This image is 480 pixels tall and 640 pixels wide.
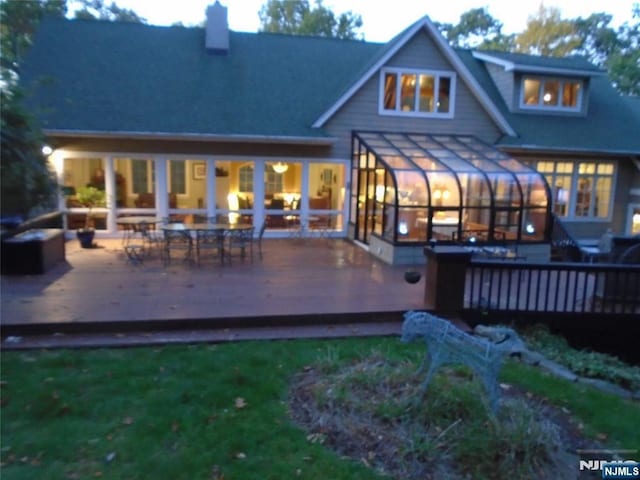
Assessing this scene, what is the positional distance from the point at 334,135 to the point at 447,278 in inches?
279

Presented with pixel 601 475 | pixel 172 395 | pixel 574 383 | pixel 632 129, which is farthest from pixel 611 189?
pixel 172 395

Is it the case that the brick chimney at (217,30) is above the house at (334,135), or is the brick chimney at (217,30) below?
above

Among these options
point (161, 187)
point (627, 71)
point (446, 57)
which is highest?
point (627, 71)

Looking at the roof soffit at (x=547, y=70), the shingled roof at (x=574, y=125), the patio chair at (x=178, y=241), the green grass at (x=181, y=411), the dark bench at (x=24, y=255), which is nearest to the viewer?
the green grass at (x=181, y=411)

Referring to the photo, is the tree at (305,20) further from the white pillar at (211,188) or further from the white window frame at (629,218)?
the white window frame at (629,218)

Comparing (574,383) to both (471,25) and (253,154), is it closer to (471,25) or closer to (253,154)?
(253,154)

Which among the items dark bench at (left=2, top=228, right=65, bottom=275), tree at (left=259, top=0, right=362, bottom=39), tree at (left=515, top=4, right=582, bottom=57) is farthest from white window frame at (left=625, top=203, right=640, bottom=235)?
tree at (left=259, top=0, right=362, bottom=39)

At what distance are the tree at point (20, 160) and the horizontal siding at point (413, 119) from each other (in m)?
9.20

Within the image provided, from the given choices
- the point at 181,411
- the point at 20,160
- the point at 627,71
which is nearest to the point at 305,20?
the point at 627,71

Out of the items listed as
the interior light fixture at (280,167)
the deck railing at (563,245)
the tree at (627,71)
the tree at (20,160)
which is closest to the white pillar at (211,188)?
the interior light fixture at (280,167)

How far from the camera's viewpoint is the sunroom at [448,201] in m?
10.1

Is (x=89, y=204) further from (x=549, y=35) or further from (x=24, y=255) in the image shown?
(x=549, y=35)

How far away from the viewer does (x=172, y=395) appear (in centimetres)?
428

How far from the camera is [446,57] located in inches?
521
